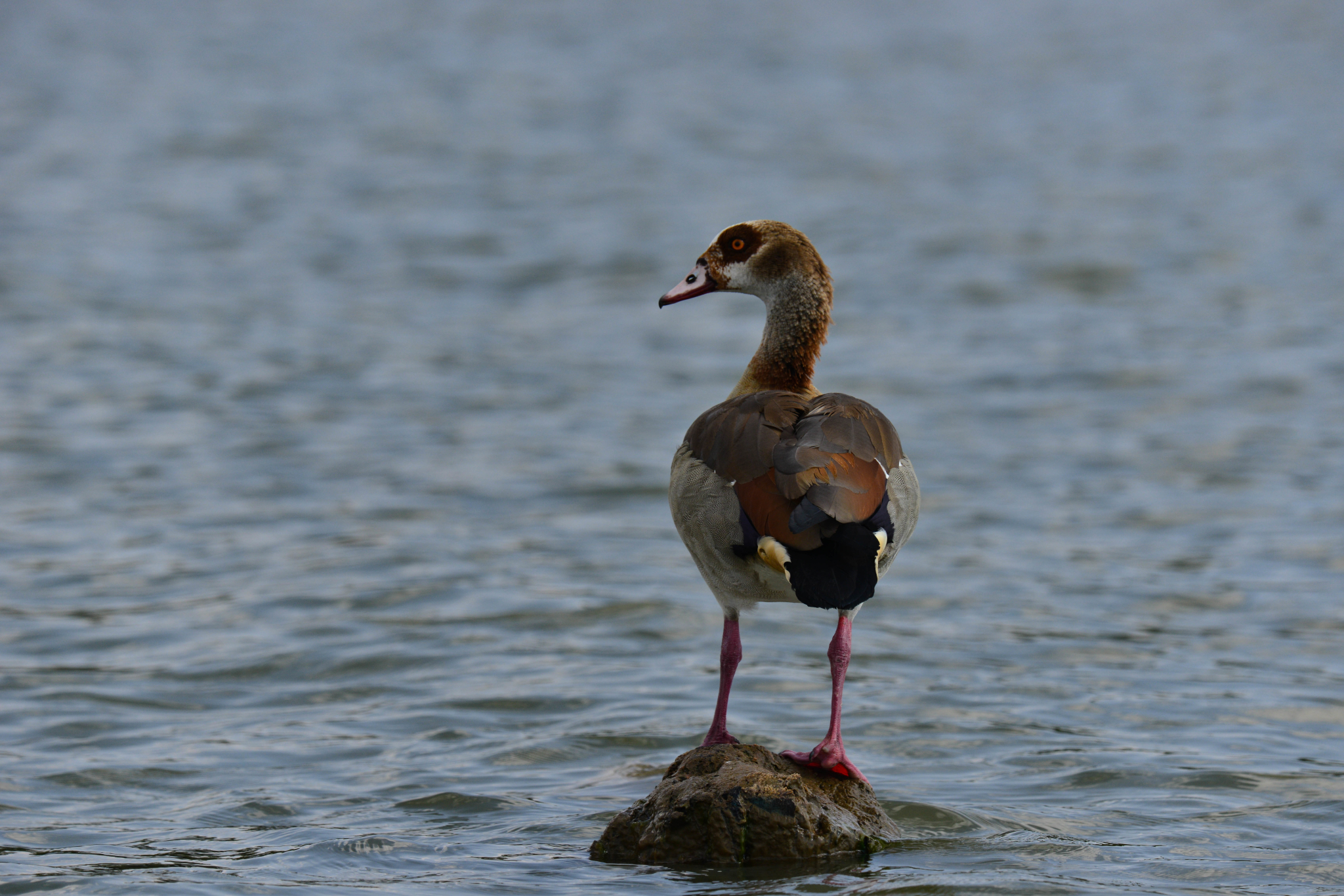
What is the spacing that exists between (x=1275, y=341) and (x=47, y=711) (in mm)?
13871

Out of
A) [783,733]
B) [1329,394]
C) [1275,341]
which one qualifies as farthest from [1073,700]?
[1275,341]

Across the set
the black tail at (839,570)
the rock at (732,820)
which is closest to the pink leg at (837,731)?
the rock at (732,820)

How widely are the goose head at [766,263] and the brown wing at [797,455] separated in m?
0.79

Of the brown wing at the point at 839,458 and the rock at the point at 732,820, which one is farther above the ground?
the brown wing at the point at 839,458

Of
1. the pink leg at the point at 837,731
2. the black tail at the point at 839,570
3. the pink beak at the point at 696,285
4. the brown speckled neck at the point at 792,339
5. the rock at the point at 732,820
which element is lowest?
the rock at the point at 732,820

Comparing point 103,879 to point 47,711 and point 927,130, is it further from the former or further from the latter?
point 927,130

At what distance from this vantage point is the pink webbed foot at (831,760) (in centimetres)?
639

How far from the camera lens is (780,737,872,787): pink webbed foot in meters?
6.39

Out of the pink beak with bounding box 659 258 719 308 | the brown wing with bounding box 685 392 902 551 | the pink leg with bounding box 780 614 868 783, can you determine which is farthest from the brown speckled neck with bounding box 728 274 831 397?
the pink leg with bounding box 780 614 868 783

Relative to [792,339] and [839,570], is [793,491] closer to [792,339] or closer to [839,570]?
[839,570]

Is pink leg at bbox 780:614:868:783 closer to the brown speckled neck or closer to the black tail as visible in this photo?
the black tail

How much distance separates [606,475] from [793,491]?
8.13 m

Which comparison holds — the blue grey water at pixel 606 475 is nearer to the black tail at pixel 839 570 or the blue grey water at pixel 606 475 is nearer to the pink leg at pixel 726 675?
the pink leg at pixel 726 675

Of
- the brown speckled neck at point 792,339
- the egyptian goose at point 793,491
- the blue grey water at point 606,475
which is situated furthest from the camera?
the brown speckled neck at point 792,339
